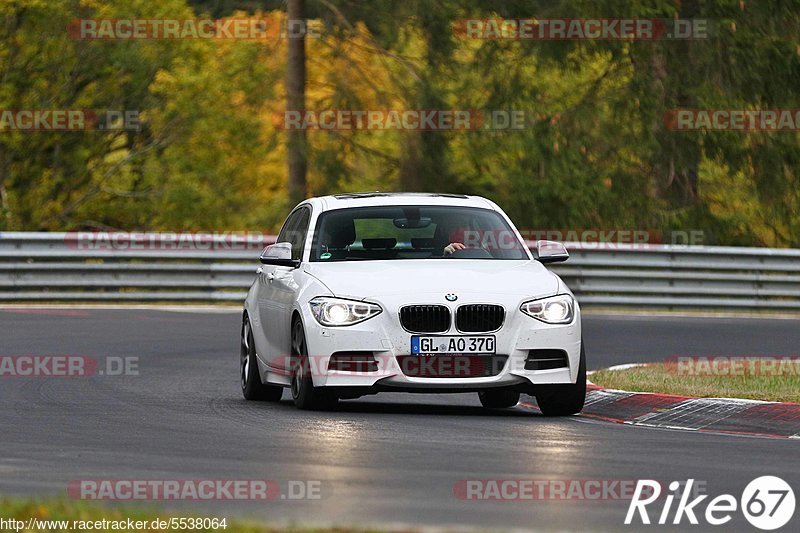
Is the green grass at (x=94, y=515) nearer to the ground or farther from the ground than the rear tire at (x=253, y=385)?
farther from the ground

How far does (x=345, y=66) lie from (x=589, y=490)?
117 ft

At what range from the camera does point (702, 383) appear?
15.8 m

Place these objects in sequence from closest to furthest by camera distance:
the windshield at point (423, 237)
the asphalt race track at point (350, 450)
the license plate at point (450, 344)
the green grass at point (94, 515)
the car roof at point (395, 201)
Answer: the green grass at point (94, 515) < the asphalt race track at point (350, 450) < the license plate at point (450, 344) < the windshield at point (423, 237) < the car roof at point (395, 201)

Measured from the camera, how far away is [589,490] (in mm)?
9594

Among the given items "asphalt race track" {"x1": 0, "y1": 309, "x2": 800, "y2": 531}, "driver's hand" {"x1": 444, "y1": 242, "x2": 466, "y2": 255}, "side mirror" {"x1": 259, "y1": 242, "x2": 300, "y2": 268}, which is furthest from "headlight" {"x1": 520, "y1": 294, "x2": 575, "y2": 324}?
"side mirror" {"x1": 259, "y1": 242, "x2": 300, "y2": 268}

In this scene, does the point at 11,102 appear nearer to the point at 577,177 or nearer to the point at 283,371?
the point at 577,177

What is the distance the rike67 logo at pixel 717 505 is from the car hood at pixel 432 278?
12.4 feet

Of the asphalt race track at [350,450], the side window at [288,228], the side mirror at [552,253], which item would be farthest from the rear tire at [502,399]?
the side window at [288,228]

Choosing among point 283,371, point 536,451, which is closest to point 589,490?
point 536,451

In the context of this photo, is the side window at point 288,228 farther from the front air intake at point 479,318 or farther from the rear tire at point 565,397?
the rear tire at point 565,397

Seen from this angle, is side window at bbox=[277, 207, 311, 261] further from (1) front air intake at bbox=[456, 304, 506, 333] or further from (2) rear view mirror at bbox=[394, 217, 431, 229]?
(1) front air intake at bbox=[456, 304, 506, 333]

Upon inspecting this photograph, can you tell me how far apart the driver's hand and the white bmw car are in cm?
2

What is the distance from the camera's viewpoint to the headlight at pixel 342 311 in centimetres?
1341

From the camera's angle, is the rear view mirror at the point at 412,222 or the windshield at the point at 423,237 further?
the rear view mirror at the point at 412,222
